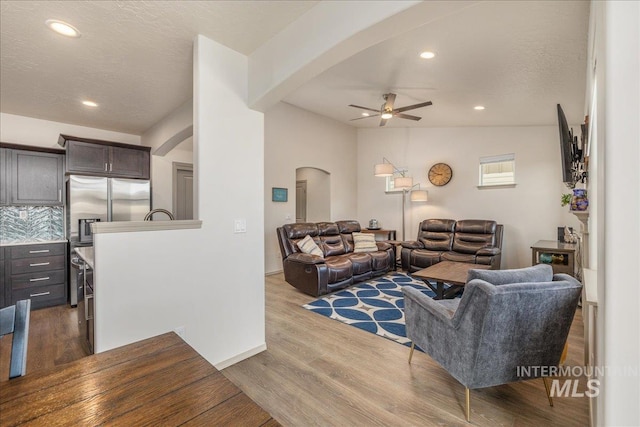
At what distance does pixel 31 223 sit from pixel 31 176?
2.32 feet

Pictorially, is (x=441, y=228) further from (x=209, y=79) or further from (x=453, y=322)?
(x=209, y=79)

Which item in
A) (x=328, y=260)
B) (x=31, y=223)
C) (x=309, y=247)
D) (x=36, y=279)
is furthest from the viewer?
(x=309, y=247)

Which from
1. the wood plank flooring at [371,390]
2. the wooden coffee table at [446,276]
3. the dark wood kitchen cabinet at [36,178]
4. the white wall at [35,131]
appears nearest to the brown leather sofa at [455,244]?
the wooden coffee table at [446,276]

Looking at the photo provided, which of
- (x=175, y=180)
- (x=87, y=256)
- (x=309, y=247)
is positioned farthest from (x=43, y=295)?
(x=309, y=247)

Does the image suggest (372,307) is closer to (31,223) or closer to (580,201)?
(580,201)

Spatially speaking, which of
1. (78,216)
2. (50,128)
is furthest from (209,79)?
(50,128)

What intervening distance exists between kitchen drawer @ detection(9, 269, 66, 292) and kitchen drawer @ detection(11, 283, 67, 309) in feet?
0.16

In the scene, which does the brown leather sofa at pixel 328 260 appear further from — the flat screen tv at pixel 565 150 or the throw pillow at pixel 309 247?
the flat screen tv at pixel 565 150

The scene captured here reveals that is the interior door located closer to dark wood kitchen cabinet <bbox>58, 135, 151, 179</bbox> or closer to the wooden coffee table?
dark wood kitchen cabinet <bbox>58, 135, 151, 179</bbox>

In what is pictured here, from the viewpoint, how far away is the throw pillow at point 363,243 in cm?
551

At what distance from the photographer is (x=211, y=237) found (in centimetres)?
227

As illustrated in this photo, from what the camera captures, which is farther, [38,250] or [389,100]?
[389,100]

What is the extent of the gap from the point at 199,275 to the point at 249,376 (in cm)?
87

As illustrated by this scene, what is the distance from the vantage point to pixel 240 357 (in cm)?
243
